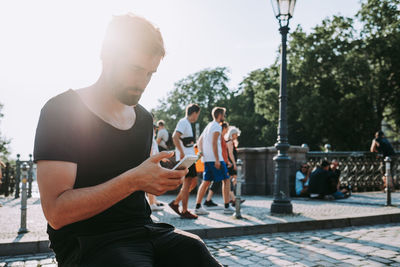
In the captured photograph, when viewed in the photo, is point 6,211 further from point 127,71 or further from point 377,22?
point 377,22

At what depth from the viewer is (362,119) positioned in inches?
1077

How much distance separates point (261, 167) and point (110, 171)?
11.1m

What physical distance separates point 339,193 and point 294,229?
17.5ft

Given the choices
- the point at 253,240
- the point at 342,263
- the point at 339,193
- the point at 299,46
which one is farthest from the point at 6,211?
the point at 299,46

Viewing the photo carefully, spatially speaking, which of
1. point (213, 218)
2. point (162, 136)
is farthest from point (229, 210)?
point (162, 136)

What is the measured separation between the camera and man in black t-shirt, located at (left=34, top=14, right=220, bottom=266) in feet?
A: 4.83

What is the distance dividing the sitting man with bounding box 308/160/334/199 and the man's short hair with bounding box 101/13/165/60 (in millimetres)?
10267

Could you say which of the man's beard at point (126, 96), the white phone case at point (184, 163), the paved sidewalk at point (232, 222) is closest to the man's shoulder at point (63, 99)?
the man's beard at point (126, 96)

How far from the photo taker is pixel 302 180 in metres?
11.8

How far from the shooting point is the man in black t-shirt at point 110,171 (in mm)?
1473

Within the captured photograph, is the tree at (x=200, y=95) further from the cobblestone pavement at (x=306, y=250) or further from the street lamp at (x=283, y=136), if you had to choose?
the cobblestone pavement at (x=306, y=250)

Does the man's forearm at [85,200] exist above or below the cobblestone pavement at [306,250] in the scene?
above

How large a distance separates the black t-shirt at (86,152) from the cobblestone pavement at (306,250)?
2955mm

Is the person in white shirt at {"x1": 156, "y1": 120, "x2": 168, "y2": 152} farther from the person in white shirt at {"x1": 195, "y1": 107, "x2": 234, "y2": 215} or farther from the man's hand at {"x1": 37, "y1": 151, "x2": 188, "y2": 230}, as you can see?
the man's hand at {"x1": 37, "y1": 151, "x2": 188, "y2": 230}
